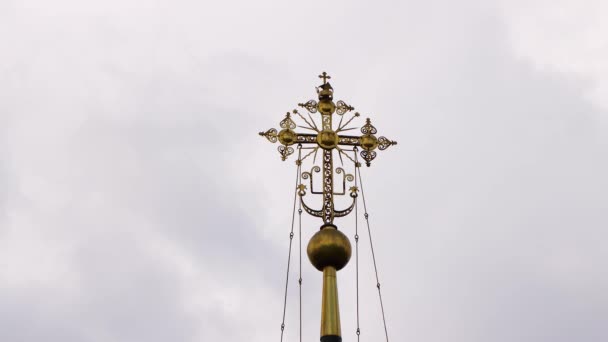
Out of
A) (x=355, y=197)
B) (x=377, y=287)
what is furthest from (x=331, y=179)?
(x=377, y=287)

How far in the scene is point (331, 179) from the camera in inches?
931

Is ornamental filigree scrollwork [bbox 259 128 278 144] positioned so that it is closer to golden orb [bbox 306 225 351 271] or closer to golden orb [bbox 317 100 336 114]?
golden orb [bbox 317 100 336 114]

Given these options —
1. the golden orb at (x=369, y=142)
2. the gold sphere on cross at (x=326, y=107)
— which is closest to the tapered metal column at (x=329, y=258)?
the golden orb at (x=369, y=142)

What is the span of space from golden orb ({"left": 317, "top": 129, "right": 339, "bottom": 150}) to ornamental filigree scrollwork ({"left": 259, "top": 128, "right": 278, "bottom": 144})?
0.83 meters

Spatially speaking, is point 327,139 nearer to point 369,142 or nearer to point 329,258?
point 369,142

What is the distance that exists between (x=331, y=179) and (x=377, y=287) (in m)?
2.20

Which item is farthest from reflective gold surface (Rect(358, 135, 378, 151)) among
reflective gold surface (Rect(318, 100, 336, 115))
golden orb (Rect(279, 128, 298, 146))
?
golden orb (Rect(279, 128, 298, 146))

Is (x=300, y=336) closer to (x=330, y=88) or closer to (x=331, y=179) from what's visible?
(x=331, y=179)

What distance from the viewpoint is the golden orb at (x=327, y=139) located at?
23.9 meters

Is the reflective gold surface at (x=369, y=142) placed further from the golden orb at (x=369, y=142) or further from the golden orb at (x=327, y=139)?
the golden orb at (x=327, y=139)

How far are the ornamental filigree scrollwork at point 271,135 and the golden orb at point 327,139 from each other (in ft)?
2.72

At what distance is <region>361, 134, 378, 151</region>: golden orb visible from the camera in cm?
2419

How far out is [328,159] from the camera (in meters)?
23.9

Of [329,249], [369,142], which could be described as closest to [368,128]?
[369,142]
